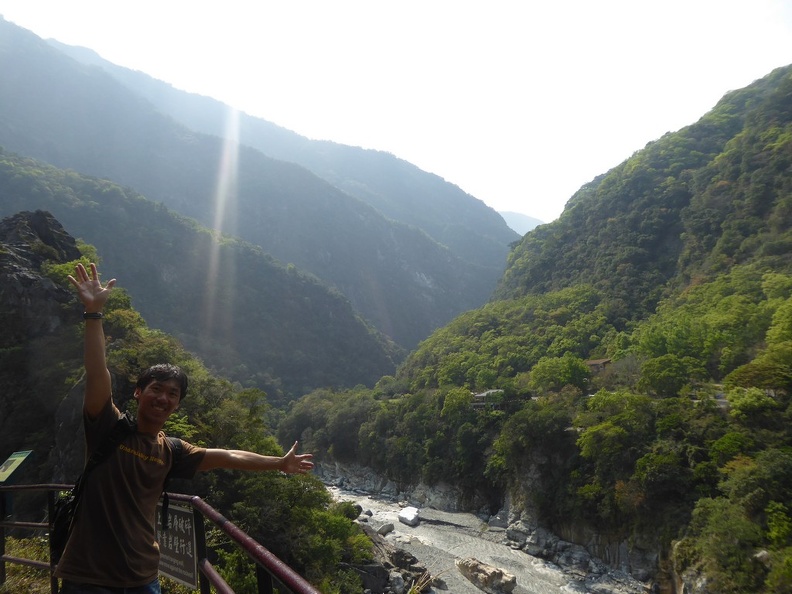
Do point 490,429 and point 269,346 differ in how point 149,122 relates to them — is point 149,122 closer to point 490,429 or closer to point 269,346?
point 269,346

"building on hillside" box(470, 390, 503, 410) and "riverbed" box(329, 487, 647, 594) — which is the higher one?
"building on hillside" box(470, 390, 503, 410)

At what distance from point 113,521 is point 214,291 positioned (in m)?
84.6

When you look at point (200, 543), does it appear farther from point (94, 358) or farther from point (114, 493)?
point (94, 358)

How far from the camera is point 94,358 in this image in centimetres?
218

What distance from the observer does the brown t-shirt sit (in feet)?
6.84

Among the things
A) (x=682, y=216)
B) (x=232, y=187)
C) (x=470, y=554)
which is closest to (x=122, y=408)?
(x=470, y=554)

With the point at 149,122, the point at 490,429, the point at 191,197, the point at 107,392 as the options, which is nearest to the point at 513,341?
the point at 490,429

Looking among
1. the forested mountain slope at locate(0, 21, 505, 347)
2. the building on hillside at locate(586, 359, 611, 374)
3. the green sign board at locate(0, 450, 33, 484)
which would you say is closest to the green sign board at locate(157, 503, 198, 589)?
the green sign board at locate(0, 450, 33, 484)

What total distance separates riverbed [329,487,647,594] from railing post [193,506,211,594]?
1975cm

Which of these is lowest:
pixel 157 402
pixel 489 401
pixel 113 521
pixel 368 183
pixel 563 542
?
pixel 563 542

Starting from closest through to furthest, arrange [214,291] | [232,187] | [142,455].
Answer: [142,455], [214,291], [232,187]

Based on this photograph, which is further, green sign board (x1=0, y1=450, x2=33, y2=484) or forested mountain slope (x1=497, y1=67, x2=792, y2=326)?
forested mountain slope (x1=497, y1=67, x2=792, y2=326)

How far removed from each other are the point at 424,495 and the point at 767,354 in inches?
1029

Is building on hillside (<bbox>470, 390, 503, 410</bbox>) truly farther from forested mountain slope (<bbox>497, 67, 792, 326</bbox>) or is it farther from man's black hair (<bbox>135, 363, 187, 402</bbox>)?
man's black hair (<bbox>135, 363, 187, 402</bbox>)
